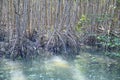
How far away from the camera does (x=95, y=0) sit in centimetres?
1409

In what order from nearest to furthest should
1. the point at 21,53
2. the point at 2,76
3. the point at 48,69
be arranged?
the point at 2,76
the point at 48,69
the point at 21,53

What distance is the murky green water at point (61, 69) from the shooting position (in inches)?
366

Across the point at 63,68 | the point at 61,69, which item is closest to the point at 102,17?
the point at 63,68

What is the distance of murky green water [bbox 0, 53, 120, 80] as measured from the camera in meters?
9.29

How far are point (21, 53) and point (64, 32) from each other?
202 centimetres

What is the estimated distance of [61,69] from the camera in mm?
10023

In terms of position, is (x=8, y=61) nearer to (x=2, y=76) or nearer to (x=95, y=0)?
(x=2, y=76)

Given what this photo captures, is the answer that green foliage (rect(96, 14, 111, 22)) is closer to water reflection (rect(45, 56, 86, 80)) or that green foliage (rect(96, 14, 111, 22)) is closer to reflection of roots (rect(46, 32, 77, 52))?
reflection of roots (rect(46, 32, 77, 52))

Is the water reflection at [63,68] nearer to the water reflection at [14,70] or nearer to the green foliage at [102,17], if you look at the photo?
the water reflection at [14,70]

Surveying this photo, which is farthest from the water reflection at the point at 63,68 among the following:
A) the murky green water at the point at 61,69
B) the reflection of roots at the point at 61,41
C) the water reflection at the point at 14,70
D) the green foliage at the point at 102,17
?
the green foliage at the point at 102,17

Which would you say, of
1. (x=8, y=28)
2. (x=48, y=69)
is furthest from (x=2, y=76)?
(x=8, y=28)

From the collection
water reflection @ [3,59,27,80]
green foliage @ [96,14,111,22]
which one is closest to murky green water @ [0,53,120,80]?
water reflection @ [3,59,27,80]

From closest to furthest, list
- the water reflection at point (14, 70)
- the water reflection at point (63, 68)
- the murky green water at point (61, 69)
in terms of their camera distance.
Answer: the water reflection at point (14, 70)
the murky green water at point (61, 69)
the water reflection at point (63, 68)

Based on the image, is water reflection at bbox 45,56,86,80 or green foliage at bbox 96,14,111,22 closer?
water reflection at bbox 45,56,86,80
